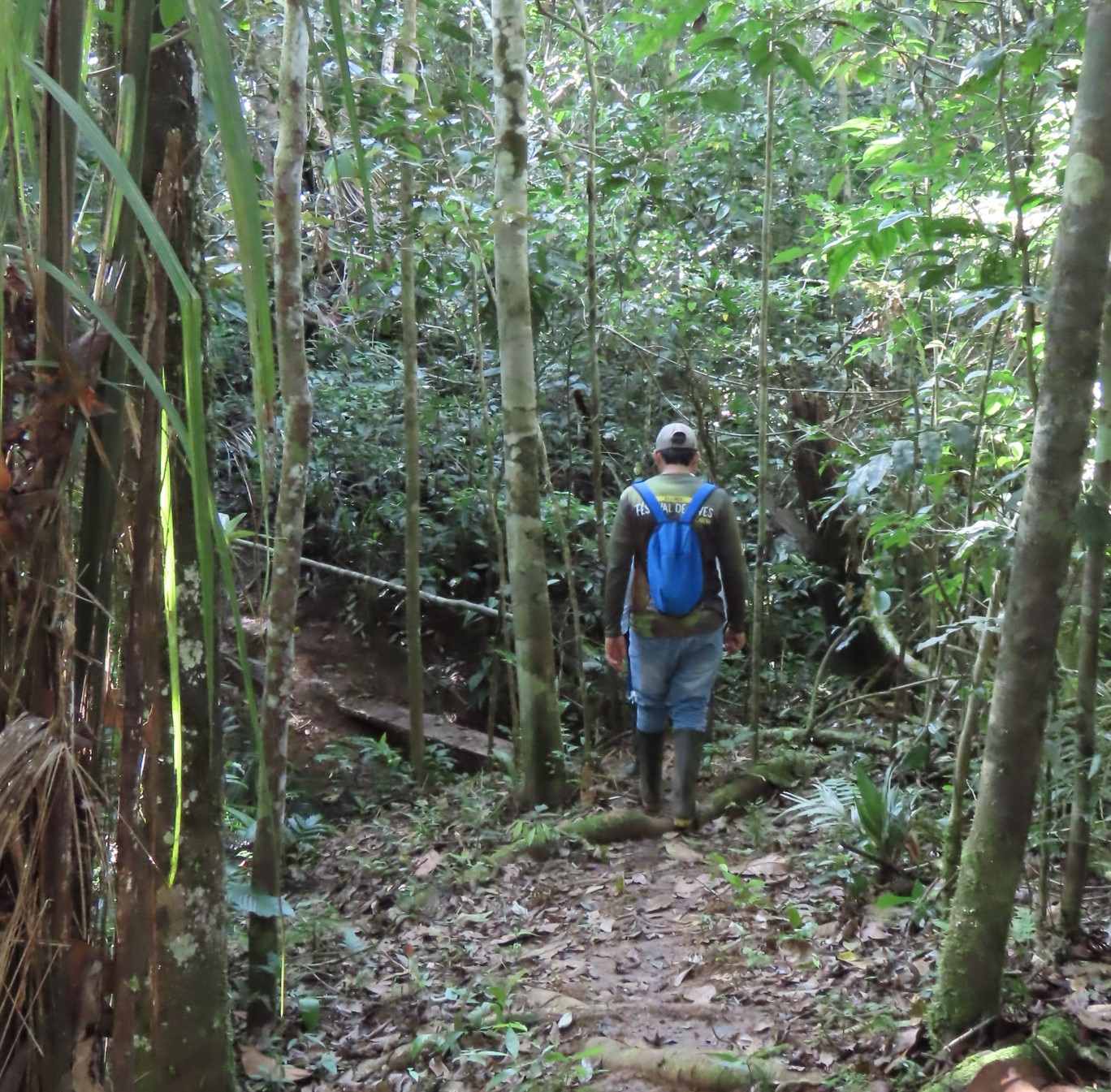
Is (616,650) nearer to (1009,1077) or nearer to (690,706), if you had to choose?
(690,706)

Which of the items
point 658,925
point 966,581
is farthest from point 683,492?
point 658,925

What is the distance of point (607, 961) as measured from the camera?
4.10 m

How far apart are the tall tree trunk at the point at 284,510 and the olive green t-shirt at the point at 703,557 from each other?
7.67 ft

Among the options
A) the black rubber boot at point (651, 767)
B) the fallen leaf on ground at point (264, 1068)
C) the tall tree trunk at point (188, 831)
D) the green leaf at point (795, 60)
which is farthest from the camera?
the black rubber boot at point (651, 767)

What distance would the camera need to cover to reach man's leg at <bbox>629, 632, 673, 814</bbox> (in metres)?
5.74

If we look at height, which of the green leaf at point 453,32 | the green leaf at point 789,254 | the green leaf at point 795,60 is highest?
the green leaf at point 453,32

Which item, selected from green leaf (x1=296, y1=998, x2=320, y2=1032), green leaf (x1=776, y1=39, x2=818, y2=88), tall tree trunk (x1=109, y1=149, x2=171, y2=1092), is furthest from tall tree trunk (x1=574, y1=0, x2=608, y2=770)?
tall tree trunk (x1=109, y1=149, x2=171, y2=1092)

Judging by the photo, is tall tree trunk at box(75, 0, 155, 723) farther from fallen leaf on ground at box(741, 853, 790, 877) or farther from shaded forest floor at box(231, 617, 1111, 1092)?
fallen leaf on ground at box(741, 853, 790, 877)

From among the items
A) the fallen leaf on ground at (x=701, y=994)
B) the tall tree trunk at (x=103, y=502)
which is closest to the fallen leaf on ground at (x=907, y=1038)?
the fallen leaf on ground at (x=701, y=994)

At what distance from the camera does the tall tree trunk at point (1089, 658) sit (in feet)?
9.97

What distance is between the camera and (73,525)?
1698 mm

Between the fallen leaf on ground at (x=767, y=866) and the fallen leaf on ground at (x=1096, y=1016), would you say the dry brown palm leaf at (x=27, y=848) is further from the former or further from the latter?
the fallen leaf on ground at (x=767, y=866)

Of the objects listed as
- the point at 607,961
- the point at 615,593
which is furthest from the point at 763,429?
the point at 607,961

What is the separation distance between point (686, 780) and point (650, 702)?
476 millimetres
